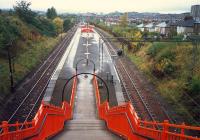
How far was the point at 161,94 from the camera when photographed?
29078 mm

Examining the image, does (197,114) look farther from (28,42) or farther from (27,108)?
(28,42)

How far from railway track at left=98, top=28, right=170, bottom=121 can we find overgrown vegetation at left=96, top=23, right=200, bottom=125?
4.33 ft

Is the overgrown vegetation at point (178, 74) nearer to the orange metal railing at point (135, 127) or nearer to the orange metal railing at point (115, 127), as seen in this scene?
the orange metal railing at point (135, 127)

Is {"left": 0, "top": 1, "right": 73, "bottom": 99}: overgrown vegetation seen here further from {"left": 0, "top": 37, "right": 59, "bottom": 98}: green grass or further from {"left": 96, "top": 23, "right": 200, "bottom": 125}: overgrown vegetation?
{"left": 96, "top": 23, "right": 200, "bottom": 125}: overgrown vegetation

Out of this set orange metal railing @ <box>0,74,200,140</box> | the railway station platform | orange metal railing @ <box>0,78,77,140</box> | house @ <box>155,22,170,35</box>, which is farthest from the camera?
house @ <box>155,22,170,35</box>

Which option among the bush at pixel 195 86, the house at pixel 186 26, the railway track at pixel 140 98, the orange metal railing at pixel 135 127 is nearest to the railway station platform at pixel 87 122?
the orange metal railing at pixel 135 127

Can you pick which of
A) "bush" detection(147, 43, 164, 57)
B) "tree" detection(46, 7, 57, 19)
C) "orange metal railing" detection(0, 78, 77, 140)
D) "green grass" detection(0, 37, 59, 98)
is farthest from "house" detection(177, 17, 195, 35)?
"tree" detection(46, 7, 57, 19)

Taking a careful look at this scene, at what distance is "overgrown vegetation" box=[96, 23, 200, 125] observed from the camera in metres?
24.7

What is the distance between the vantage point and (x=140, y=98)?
27781 millimetres

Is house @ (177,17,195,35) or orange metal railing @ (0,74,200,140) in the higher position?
house @ (177,17,195,35)

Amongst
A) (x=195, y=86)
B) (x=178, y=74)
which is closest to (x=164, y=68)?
(x=178, y=74)

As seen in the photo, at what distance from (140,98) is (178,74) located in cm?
658

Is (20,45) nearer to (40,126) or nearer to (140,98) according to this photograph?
(140,98)

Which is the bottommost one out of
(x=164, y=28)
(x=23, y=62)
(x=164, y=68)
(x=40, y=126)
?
(x=23, y=62)
